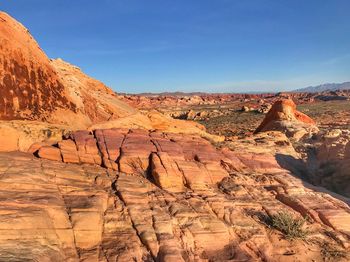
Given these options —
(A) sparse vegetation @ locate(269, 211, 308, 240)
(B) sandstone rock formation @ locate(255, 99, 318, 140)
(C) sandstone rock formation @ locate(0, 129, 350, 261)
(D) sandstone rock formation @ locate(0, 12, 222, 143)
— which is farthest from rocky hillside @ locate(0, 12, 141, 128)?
(B) sandstone rock formation @ locate(255, 99, 318, 140)

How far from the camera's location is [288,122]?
82.3ft

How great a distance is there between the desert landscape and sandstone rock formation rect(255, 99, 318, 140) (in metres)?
5.11

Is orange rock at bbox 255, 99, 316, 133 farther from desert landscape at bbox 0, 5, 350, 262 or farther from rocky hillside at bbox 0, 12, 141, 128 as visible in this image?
rocky hillside at bbox 0, 12, 141, 128

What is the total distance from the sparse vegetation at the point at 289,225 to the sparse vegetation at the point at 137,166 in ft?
13.0

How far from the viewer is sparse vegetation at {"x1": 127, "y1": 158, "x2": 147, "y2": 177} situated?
1210 centimetres

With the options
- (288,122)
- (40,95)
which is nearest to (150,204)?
(40,95)

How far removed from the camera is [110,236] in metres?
9.08

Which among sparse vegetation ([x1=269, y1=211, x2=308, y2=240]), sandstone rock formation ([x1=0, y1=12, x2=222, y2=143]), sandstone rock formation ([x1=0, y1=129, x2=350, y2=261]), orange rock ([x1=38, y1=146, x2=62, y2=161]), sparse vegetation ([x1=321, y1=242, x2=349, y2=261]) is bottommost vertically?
sparse vegetation ([x1=321, y1=242, x2=349, y2=261])

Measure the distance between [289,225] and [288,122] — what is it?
15036mm

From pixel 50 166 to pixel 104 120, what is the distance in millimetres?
5085

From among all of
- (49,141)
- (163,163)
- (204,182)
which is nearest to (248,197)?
(204,182)

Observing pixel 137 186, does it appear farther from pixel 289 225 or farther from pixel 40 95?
pixel 40 95

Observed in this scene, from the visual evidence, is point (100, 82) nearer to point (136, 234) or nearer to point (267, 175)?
point (267, 175)

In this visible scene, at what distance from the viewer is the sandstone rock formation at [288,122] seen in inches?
881
